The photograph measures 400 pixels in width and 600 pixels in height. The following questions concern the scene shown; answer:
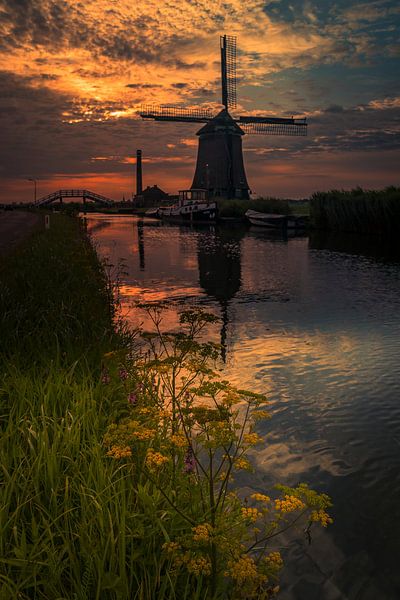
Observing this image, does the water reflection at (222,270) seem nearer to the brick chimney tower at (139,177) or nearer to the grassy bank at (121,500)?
the grassy bank at (121,500)

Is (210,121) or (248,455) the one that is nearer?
(248,455)

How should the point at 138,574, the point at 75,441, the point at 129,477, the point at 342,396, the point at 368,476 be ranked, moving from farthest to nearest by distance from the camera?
the point at 342,396, the point at 368,476, the point at 75,441, the point at 129,477, the point at 138,574

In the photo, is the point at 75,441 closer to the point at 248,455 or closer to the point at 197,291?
the point at 248,455

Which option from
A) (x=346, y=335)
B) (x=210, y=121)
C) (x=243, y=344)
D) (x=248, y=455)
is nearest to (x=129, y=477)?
(x=248, y=455)

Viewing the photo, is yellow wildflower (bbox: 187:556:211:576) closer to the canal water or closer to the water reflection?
the canal water

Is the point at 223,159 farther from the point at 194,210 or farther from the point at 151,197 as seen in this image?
the point at 151,197

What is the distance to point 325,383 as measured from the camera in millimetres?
8289

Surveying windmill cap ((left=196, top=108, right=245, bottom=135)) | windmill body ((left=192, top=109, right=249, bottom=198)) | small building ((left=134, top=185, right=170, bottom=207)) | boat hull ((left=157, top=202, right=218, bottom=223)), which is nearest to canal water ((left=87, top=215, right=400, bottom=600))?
boat hull ((left=157, top=202, right=218, bottom=223))

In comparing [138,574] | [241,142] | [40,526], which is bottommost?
[138,574]

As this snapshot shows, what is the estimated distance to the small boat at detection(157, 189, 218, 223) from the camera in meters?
57.9

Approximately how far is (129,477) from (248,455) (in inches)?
85.1

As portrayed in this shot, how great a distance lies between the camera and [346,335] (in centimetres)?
1133

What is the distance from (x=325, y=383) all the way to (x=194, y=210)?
52.6 m

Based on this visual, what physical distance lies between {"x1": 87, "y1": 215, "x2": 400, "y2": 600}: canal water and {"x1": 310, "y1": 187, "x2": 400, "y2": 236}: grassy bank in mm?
12551
